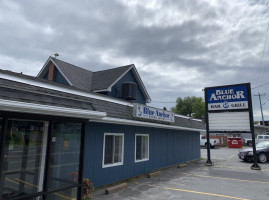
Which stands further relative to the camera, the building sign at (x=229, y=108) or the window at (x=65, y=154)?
the building sign at (x=229, y=108)

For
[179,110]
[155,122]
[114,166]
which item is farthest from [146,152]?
[179,110]

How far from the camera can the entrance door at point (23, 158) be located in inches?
174

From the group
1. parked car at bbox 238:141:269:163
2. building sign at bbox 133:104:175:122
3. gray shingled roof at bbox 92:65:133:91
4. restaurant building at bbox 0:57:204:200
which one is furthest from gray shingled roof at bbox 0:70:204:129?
parked car at bbox 238:141:269:163

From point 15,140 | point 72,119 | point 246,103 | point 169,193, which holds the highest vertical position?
point 246,103

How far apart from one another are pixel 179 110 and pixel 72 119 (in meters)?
65.9

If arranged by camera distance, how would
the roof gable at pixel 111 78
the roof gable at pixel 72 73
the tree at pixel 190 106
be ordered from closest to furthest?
the roof gable at pixel 111 78 < the roof gable at pixel 72 73 < the tree at pixel 190 106

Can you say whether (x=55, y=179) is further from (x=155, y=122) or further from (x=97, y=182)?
(x=155, y=122)

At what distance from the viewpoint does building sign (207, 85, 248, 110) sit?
48.2ft

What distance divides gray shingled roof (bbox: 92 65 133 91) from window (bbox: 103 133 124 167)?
6.27 meters

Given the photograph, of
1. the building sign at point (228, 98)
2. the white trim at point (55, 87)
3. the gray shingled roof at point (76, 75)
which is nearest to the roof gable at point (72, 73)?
the gray shingled roof at point (76, 75)

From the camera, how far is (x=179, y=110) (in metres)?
69.0

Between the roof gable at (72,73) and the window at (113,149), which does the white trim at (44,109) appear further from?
the roof gable at (72,73)

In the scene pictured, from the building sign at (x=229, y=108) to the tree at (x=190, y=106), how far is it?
48.2 metres

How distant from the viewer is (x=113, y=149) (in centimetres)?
908
